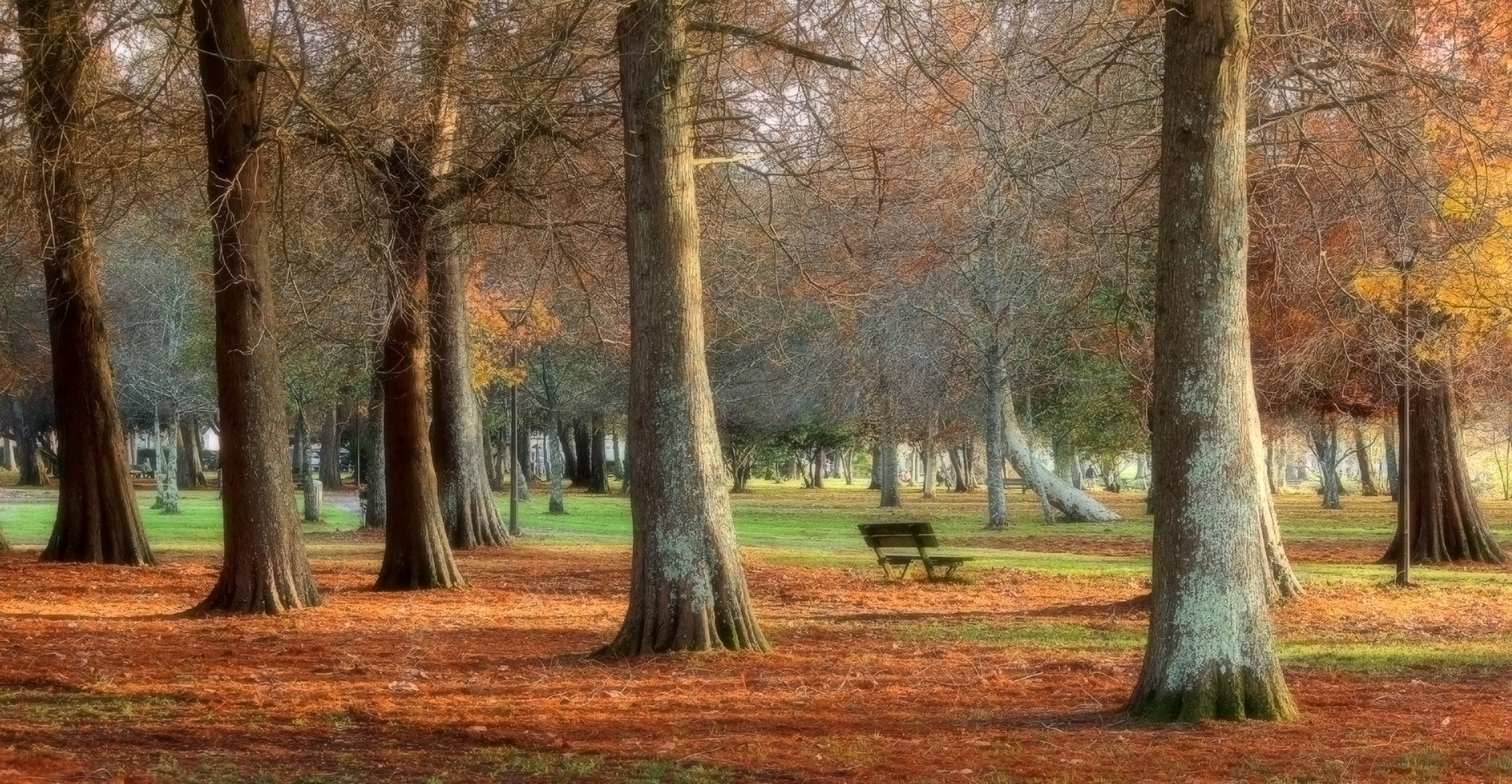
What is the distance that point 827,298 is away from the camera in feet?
54.7

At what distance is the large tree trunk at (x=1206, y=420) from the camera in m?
9.14

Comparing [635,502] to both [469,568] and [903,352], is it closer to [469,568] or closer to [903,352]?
[469,568]

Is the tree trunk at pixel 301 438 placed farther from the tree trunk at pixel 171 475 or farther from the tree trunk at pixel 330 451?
the tree trunk at pixel 171 475

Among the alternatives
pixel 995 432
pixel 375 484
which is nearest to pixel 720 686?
pixel 375 484

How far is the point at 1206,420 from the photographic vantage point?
9156 millimetres

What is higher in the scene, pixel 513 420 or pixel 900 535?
pixel 513 420

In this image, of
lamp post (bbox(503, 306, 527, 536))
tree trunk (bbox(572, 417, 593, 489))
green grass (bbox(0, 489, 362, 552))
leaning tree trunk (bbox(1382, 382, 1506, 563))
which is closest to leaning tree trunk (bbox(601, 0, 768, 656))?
lamp post (bbox(503, 306, 527, 536))

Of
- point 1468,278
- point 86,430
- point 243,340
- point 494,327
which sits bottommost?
point 86,430

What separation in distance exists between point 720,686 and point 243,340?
6.89 m

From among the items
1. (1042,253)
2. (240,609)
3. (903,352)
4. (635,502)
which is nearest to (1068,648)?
(635,502)

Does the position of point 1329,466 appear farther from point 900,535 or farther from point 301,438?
point 900,535

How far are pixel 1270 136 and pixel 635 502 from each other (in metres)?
8.55

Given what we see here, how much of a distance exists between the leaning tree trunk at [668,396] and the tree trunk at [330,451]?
1939 inches

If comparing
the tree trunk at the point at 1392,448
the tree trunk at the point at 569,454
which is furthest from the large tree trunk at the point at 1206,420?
the tree trunk at the point at 569,454
